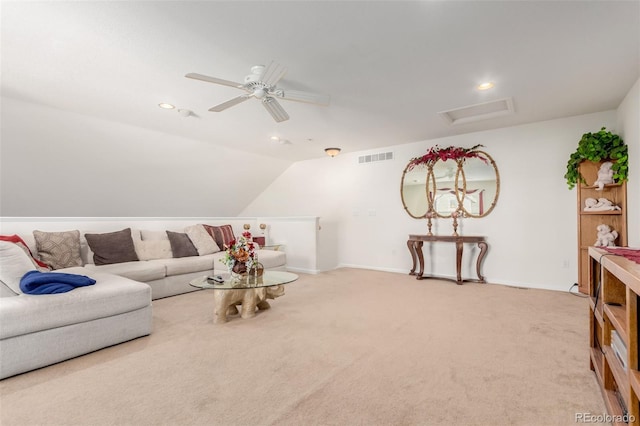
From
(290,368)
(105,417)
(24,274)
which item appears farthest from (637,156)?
(24,274)

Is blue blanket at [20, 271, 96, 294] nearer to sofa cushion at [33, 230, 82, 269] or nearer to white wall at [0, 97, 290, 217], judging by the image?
sofa cushion at [33, 230, 82, 269]

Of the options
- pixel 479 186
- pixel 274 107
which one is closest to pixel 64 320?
pixel 274 107

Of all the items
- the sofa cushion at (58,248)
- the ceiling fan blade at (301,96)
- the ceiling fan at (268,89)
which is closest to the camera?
the ceiling fan at (268,89)

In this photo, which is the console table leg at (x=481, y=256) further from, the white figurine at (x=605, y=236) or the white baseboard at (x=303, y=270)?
the white baseboard at (x=303, y=270)

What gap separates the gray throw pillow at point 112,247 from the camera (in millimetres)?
3918

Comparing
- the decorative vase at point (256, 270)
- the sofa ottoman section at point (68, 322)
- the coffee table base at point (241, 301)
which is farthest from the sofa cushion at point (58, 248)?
the decorative vase at point (256, 270)

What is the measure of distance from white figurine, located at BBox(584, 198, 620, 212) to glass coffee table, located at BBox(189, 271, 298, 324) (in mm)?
3824

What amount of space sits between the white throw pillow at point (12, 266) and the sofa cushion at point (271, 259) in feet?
9.74

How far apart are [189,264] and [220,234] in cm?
118

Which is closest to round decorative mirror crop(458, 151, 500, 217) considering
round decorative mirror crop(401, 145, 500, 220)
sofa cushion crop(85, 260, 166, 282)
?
round decorative mirror crop(401, 145, 500, 220)

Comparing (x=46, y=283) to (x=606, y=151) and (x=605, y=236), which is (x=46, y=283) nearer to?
(x=605, y=236)

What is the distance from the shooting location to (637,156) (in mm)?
3115

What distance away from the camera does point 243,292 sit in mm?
3217

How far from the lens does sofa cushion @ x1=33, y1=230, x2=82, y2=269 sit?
3.48 meters
